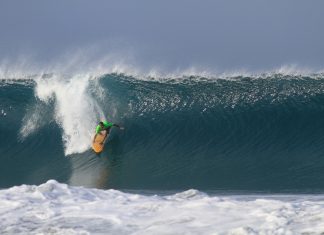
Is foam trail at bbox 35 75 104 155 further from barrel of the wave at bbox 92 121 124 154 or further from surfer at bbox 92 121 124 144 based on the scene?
surfer at bbox 92 121 124 144

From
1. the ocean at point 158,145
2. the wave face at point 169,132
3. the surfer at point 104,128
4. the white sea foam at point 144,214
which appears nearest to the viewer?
the white sea foam at point 144,214

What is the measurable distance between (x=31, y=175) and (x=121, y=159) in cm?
254

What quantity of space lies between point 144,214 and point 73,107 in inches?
363

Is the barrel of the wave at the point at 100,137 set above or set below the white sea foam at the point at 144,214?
above

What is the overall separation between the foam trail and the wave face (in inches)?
1.3

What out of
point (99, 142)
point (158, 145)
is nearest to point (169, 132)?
point (158, 145)

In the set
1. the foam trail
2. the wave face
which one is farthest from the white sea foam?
the foam trail

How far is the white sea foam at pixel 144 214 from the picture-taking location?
32.3 feet

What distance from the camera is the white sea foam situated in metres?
9.84

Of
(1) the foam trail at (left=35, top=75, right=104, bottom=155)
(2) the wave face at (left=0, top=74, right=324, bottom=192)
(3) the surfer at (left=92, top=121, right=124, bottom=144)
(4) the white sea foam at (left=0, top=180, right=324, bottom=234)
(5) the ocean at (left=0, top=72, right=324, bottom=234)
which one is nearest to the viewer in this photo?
(4) the white sea foam at (left=0, top=180, right=324, bottom=234)

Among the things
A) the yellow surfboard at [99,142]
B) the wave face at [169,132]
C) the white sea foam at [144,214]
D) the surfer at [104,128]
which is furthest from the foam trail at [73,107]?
the white sea foam at [144,214]

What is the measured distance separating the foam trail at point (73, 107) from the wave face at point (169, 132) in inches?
1.3

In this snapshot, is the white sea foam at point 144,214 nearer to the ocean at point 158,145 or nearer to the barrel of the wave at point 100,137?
the ocean at point 158,145

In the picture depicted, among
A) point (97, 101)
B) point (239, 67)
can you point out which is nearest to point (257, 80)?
point (239, 67)
